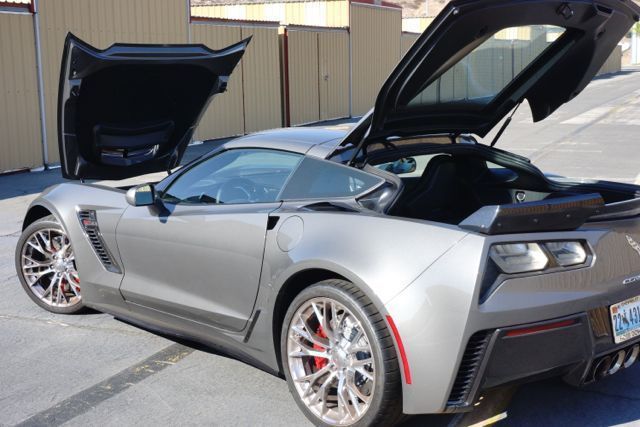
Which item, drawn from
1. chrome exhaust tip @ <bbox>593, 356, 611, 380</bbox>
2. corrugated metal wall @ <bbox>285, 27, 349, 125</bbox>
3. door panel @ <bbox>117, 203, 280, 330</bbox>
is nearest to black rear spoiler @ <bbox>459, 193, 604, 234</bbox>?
chrome exhaust tip @ <bbox>593, 356, 611, 380</bbox>

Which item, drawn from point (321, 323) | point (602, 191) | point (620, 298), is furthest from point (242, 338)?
point (602, 191)

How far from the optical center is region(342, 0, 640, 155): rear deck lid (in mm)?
3801

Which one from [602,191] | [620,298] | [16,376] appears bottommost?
[16,376]

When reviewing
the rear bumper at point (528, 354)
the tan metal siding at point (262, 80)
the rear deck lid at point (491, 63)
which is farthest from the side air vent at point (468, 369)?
the tan metal siding at point (262, 80)

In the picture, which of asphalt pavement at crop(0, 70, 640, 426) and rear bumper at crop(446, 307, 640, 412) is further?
asphalt pavement at crop(0, 70, 640, 426)

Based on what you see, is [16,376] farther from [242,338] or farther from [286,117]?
[286,117]

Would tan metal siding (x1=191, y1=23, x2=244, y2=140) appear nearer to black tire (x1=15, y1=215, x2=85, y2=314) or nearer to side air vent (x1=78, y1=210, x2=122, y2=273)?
black tire (x1=15, y1=215, x2=85, y2=314)

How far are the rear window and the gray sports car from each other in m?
0.01

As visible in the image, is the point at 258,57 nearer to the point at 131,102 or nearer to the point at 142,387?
the point at 131,102

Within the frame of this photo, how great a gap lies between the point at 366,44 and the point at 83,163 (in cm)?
2202

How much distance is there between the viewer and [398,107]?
13.7 ft

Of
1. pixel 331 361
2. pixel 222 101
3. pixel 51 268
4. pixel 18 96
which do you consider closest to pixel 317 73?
pixel 222 101

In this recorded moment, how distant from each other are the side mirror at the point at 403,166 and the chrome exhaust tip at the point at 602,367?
5.17 feet

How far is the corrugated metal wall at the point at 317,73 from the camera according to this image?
22.3m
